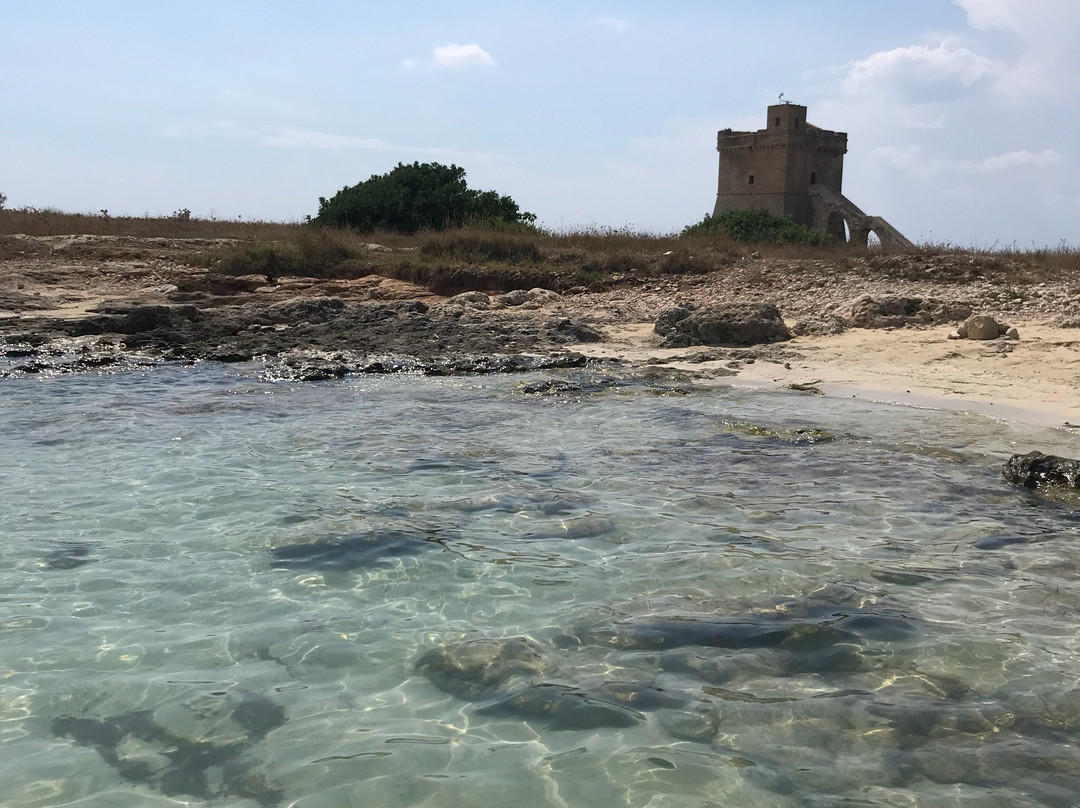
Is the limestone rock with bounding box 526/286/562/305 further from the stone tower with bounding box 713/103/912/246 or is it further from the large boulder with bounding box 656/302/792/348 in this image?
the stone tower with bounding box 713/103/912/246

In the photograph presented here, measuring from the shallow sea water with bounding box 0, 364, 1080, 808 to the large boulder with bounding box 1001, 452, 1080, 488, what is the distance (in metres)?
0.14

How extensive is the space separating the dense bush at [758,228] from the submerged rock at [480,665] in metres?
29.0

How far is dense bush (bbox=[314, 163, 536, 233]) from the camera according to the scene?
86.8 feet

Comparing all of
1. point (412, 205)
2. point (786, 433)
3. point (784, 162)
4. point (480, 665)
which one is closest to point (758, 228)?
point (412, 205)

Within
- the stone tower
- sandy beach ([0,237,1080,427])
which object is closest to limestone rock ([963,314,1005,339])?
sandy beach ([0,237,1080,427])

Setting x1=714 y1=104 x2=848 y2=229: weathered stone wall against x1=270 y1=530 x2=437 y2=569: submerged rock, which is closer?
x1=270 y1=530 x2=437 y2=569: submerged rock

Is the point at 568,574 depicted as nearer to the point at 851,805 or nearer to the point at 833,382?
the point at 851,805

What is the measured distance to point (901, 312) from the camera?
1270 centimetres

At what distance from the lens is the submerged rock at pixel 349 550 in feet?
16.2

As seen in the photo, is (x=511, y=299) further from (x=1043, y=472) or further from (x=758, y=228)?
(x=758, y=228)

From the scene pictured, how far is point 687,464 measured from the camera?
22.5ft

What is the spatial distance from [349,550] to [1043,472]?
4.37 m

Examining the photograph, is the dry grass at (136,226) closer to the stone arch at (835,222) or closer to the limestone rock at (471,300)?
the limestone rock at (471,300)

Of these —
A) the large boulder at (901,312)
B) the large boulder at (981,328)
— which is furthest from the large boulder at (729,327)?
the large boulder at (981,328)
